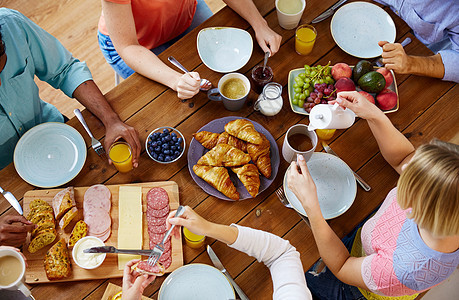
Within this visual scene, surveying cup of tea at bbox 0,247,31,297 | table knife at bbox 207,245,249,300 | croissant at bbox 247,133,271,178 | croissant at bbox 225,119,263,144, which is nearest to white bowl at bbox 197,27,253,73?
croissant at bbox 225,119,263,144

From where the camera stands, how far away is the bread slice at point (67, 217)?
4.75 feet

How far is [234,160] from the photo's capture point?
154cm

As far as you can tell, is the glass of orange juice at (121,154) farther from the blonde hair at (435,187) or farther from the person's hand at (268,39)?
the blonde hair at (435,187)

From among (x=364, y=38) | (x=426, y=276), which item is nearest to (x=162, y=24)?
(x=364, y=38)

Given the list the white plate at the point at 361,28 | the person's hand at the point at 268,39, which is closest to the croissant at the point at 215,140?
the person's hand at the point at 268,39

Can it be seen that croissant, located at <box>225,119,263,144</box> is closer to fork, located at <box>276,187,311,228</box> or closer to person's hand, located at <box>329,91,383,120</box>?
fork, located at <box>276,187,311,228</box>

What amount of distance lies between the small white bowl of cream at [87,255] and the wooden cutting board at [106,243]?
0.09ft

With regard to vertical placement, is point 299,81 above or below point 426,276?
above

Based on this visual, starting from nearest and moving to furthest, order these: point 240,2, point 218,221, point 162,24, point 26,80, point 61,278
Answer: point 61,278 → point 218,221 → point 26,80 → point 240,2 → point 162,24

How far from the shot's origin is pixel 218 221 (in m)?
1.51

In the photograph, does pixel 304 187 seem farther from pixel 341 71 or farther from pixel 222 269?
pixel 341 71

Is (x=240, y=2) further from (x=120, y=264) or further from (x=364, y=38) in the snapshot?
(x=120, y=264)

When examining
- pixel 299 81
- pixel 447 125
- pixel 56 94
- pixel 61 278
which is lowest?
pixel 56 94

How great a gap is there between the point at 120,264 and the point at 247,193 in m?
0.53
